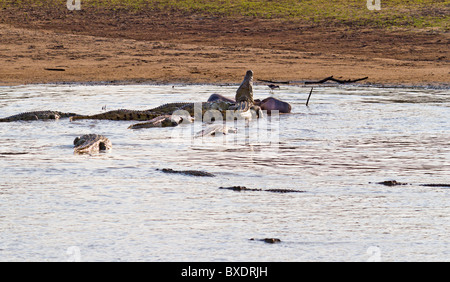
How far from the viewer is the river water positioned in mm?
6406

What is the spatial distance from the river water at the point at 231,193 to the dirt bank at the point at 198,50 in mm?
12376

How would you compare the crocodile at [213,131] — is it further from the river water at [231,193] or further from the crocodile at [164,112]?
the crocodile at [164,112]

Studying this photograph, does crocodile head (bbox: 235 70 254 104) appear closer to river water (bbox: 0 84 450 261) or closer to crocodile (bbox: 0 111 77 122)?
river water (bbox: 0 84 450 261)

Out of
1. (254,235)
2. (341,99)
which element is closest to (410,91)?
(341,99)

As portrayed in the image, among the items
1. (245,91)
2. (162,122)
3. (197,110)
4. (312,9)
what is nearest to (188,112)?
(197,110)

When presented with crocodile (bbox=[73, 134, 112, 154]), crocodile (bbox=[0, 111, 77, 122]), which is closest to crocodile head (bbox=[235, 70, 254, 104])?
crocodile (bbox=[0, 111, 77, 122])

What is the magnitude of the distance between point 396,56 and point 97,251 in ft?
90.0

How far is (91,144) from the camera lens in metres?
11.3

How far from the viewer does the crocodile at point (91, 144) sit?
11336mm

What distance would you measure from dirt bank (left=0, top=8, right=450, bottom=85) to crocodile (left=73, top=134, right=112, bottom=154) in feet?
50.4

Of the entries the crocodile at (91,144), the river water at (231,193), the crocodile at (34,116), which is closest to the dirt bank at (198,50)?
the crocodile at (34,116)

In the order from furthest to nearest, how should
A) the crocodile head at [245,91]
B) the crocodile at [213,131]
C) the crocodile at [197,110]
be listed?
the crocodile head at [245,91]
the crocodile at [197,110]
the crocodile at [213,131]

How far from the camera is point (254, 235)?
6777 mm
